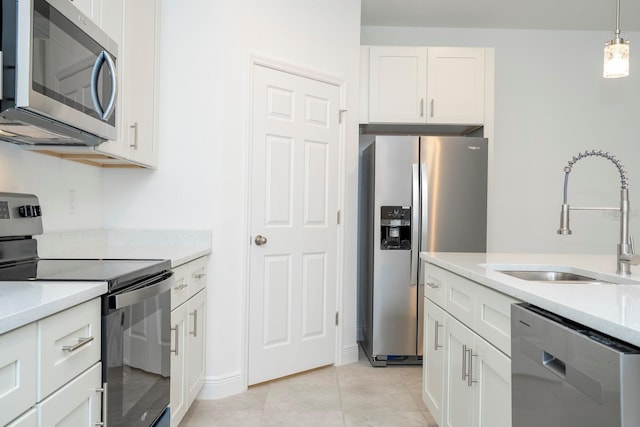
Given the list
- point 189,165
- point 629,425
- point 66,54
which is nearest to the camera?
point 629,425

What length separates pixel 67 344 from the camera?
1.18 meters

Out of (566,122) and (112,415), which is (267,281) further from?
(566,122)

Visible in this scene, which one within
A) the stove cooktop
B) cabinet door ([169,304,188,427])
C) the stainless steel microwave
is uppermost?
the stainless steel microwave

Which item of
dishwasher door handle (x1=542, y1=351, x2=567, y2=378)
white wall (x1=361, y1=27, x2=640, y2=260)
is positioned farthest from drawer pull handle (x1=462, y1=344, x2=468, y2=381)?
white wall (x1=361, y1=27, x2=640, y2=260)

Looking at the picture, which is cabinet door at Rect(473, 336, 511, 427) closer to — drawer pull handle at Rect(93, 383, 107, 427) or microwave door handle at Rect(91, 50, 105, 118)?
drawer pull handle at Rect(93, 383, 107, 427)

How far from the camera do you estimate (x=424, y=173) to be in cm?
353

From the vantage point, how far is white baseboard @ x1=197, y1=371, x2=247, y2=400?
9.16 feet

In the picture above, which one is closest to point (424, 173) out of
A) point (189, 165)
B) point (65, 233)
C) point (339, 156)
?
point (339, 156)

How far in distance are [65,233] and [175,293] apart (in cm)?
66

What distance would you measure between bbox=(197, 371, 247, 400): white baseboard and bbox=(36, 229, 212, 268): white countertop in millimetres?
760

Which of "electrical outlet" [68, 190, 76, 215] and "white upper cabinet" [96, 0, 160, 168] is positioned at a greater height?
"white upper cabinet" [96, 0, 160, 168]

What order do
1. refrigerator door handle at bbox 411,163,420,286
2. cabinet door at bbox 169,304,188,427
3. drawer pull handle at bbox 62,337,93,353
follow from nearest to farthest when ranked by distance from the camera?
drawer pull handle at bbox 62,337,93,353, cabinet door at bbox 169,304,188,427, refrigerator door handle at bbox 411,163,420,286

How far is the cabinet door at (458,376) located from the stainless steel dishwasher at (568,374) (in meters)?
0.45

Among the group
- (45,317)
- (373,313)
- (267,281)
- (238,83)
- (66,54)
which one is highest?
(238,83)
